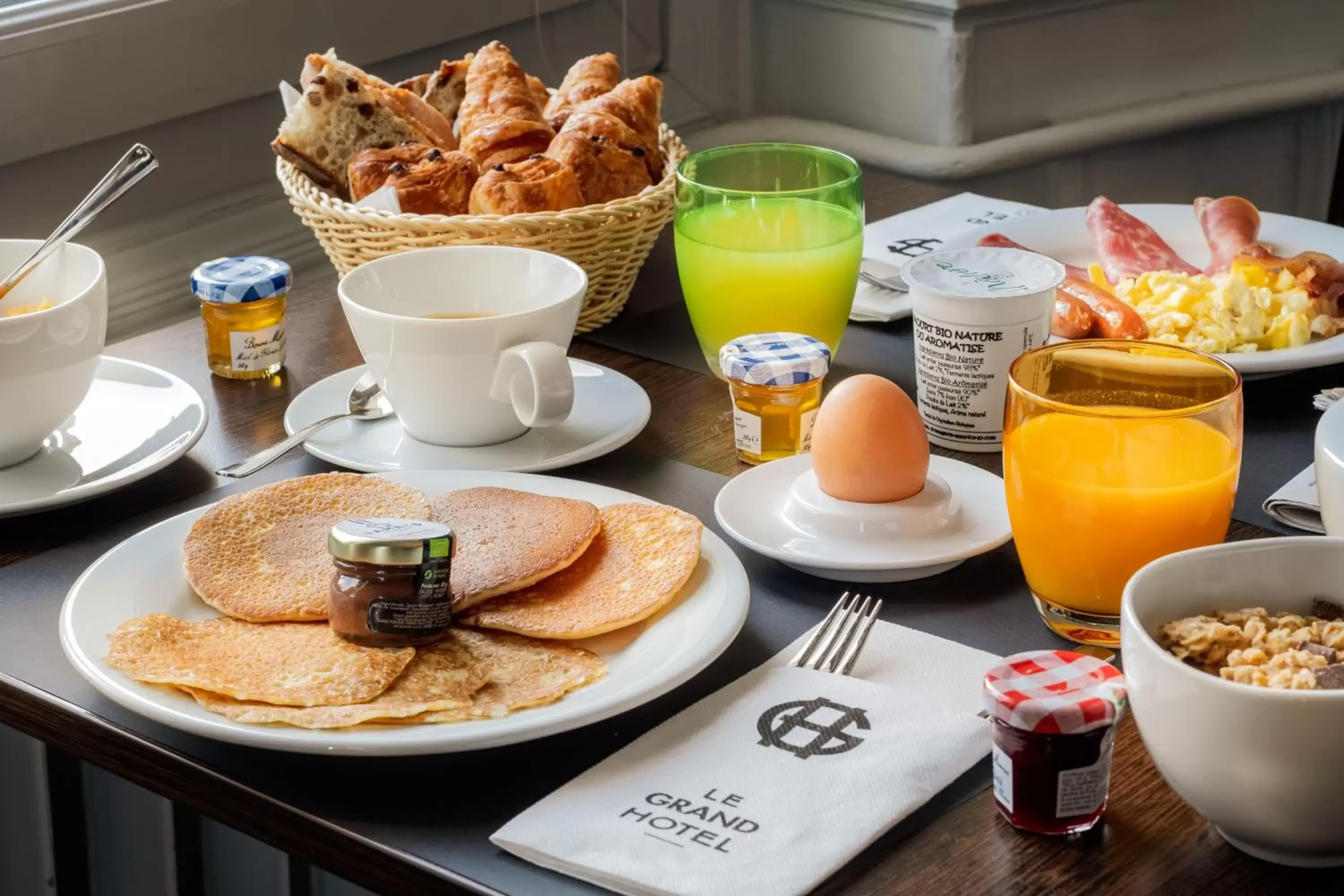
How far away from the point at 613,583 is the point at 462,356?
289mm

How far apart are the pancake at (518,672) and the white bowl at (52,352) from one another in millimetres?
411

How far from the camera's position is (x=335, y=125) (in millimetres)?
1462

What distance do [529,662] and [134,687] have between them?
0.66 feet

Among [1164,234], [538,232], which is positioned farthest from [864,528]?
[1164,234]

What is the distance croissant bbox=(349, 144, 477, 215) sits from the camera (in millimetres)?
1370

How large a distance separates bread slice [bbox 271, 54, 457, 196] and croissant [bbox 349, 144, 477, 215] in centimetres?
5

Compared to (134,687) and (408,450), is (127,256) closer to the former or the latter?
(408,450)

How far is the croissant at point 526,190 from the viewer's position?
4.42 feet

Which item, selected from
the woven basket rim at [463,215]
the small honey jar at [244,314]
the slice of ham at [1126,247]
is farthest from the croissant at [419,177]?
the slice of ham at [1126,247]

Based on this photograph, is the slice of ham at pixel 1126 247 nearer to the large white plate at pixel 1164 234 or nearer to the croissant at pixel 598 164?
the large white plate at pixel 1164 234

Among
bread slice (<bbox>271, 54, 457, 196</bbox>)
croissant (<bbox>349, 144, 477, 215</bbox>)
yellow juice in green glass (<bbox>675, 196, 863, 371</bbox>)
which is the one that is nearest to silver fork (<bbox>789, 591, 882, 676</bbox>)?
yellow juice in green glass (<bbox>675, 196, 863, 371</bbox>)

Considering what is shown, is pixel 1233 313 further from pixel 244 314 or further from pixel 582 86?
pixel 244 314

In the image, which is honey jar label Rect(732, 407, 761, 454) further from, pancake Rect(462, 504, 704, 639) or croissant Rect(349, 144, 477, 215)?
croissant Rect(349, 144, 477, 215)

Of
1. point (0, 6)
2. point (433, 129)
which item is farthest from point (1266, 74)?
point (0, 6)
